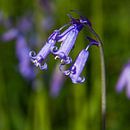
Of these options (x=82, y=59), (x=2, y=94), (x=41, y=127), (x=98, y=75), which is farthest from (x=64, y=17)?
(x=82, y=59)

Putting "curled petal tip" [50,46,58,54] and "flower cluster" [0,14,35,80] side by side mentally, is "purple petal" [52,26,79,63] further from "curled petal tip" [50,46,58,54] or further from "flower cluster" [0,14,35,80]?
"flower cluster" [0,14,35,80]

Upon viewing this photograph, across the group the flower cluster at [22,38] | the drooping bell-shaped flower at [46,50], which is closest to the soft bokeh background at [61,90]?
the flower cluster at [22,38]

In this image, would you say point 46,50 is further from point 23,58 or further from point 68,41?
point 23,58

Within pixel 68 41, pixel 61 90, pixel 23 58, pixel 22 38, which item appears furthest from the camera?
pixel 61 90

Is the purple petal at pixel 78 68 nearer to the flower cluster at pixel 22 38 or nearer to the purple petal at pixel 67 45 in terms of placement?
the purple petal at pixel 67 45

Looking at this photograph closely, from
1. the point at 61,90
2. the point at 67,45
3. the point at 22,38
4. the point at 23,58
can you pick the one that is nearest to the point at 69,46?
the point at 67,45

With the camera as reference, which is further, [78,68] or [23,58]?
[23,58]
